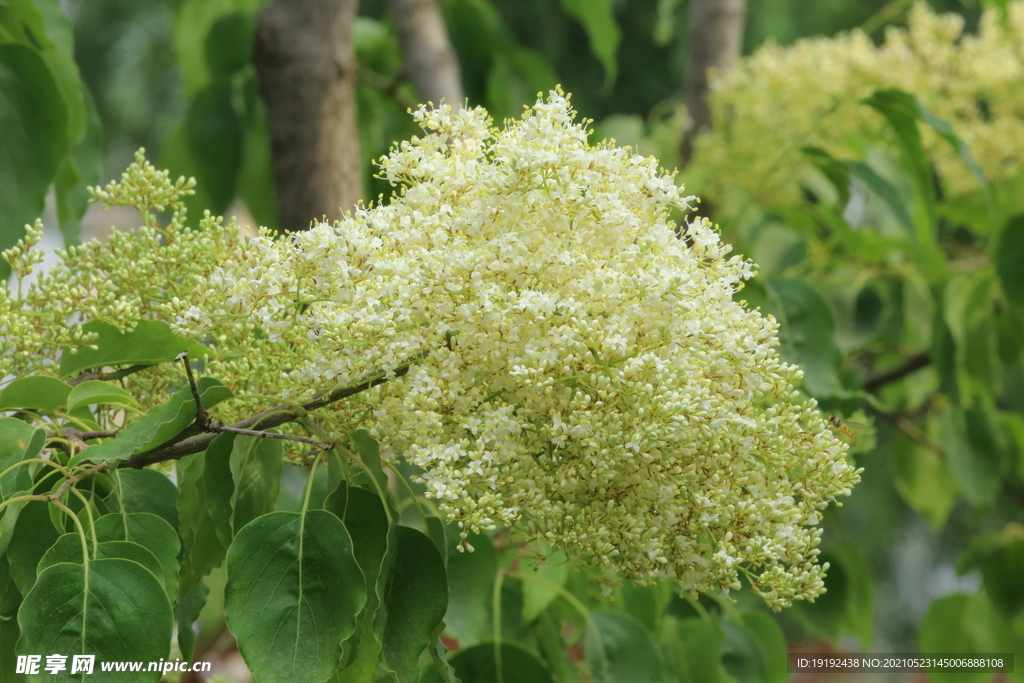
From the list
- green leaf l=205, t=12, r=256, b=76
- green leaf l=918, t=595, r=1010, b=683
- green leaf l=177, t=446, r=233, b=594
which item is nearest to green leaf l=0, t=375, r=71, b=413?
green leaf l=177, t=446, r=233, b=594

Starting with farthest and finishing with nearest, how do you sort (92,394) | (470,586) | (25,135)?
1. (470,586)
2. (25,135)
3. (92,394)

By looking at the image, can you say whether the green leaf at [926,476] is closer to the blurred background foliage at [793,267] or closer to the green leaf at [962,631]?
the blurred background foliage at [793,267]

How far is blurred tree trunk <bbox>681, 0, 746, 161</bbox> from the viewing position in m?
2.34

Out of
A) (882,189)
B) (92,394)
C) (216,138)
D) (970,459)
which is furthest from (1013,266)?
(216,138)

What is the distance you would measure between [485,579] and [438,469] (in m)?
0.49

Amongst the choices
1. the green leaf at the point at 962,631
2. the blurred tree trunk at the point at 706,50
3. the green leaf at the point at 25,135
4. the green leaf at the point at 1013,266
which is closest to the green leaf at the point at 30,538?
the green leaf at the point at 25,135

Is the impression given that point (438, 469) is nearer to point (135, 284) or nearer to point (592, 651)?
point (135, 284)

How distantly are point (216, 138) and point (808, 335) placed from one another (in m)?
1.33

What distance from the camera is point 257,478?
790 millimetres

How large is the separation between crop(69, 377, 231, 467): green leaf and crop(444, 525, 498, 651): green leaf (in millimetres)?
484

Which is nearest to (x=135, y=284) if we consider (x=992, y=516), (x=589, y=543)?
(x=589, y=543)

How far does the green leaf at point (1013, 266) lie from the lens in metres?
1.47

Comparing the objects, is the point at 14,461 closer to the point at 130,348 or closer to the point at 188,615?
the point at 130,348

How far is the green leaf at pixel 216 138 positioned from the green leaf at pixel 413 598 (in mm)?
1403
